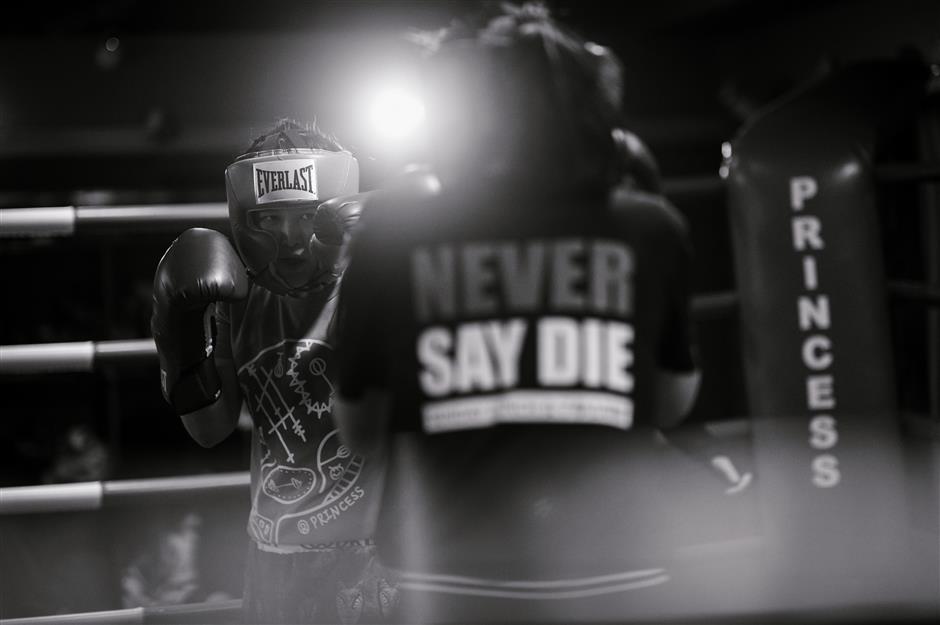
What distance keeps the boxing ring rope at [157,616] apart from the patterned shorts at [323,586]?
26 centimetres

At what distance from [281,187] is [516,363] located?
18.2 inches

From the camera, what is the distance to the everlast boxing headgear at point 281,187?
1.32 meters

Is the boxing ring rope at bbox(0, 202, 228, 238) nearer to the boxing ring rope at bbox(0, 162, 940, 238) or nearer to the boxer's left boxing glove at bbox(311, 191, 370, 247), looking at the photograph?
the boxing ring rope at bbox(0, 162, 940, 238)

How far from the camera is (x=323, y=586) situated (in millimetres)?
1336

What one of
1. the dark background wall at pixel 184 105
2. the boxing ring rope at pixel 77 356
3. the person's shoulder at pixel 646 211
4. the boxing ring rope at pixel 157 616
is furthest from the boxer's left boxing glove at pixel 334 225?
the dark background wall at pixel 184 105

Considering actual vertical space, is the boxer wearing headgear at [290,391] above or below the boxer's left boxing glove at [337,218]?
below

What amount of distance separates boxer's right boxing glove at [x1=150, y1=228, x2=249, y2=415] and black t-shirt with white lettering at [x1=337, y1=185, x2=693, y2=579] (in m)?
0.28

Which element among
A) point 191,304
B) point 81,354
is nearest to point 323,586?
point 191,304

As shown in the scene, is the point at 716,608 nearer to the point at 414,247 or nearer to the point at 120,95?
the point at 414,247

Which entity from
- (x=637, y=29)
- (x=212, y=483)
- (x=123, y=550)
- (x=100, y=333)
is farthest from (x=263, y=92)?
(x=212, y=483)

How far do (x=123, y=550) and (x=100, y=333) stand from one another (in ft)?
4.77

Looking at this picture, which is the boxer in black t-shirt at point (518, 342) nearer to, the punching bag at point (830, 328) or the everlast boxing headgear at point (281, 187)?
the everlast boxing headgear at point (281, 187)

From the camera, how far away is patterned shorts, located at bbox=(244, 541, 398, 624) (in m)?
1.33

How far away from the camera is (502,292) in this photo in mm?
1037
